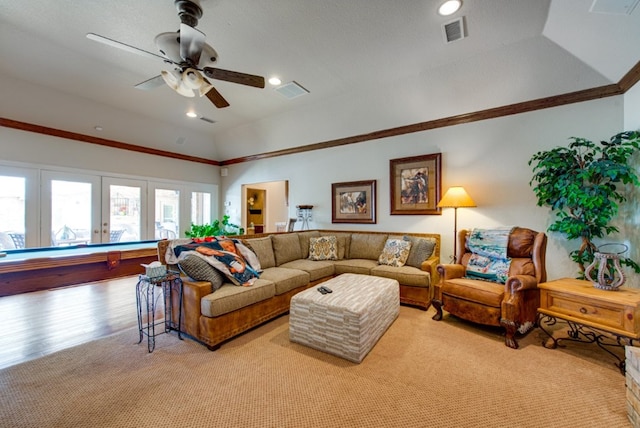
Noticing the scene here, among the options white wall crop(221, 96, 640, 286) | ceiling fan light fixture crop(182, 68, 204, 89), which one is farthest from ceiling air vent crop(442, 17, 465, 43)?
ceiling fan light fixture crop(182, 68, 204, 89)

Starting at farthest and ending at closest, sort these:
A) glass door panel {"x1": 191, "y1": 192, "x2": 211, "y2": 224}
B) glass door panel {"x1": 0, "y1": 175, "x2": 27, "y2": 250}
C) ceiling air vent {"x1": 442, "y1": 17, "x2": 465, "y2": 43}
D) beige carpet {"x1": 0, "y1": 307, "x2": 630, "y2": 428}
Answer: glass door panel {"x1": 191, "y1": 192, "x2": 211, "y2": 224} → glass door panel {"x1": 0, "y1": 175, "x2": 27, "y2": 250} → ceiling air vent {"x1": 442, "y1": 17, "x2": 465, "y2": 43} → beige carpet {"x1": 0, "y1": 307, "x2": 630, "y2": 428}

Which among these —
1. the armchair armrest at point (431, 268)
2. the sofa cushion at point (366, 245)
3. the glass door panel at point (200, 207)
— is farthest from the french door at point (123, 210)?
the armchair armrest at point (431, 268)

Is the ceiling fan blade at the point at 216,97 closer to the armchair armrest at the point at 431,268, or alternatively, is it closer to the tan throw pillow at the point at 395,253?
the tan throw pillow at the point at 395,253

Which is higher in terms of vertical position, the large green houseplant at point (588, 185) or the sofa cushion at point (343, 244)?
the large green houseplant at point (588, 185)

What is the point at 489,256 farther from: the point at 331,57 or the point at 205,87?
the point at 205,87

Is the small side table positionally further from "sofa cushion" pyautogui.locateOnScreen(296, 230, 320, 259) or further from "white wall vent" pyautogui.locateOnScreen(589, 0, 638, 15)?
"white wall vent" pyautogui.locateOnScreen(589, 0, 638, 15)

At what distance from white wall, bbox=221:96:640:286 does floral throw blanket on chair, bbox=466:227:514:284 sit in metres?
0.72

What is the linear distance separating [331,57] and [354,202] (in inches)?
102

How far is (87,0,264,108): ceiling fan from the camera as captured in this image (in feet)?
7.27

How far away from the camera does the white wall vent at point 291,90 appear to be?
161 inches

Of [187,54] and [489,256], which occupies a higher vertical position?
[187,54]

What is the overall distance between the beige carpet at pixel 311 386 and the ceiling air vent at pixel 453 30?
321 cm

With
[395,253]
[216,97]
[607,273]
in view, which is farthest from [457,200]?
[216,97]

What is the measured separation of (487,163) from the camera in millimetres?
3877
